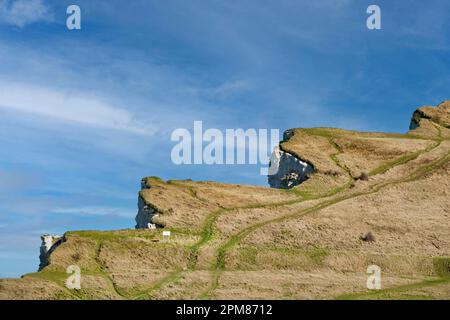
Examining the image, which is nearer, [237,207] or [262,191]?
[237,207]

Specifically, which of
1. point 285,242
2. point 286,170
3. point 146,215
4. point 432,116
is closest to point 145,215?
point 146,215

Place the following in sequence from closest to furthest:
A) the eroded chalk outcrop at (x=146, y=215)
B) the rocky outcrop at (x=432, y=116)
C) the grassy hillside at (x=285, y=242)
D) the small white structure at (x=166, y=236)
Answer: the grassy hillside at (x=285, y=242)
the small white structure at (x=166, y=236)
the eroded chalk outcrop at (x=146, y=215)
the rocky outcrop at (x=432, y=116)

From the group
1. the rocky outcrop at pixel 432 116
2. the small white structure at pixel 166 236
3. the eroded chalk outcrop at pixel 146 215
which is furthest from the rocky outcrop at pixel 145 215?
the rocky outcrop at pixel 432 116

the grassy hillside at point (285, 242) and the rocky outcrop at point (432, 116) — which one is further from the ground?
the rocky outcrop at point (432, 116)

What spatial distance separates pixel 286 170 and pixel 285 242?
41101 mm

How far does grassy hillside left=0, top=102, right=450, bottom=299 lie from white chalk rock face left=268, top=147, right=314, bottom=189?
6.95 ft

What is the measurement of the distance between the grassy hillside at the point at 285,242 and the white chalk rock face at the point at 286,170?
83.3 inches

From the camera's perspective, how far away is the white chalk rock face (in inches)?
4609

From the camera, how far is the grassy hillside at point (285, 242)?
6675cm

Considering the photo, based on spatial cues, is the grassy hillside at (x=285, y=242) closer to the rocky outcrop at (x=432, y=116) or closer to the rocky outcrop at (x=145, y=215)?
the rocky outcrop at (x=145, y=215)

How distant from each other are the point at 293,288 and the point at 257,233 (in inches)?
763

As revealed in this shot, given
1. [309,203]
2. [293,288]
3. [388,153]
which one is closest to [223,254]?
[293,288]

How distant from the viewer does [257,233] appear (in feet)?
281
